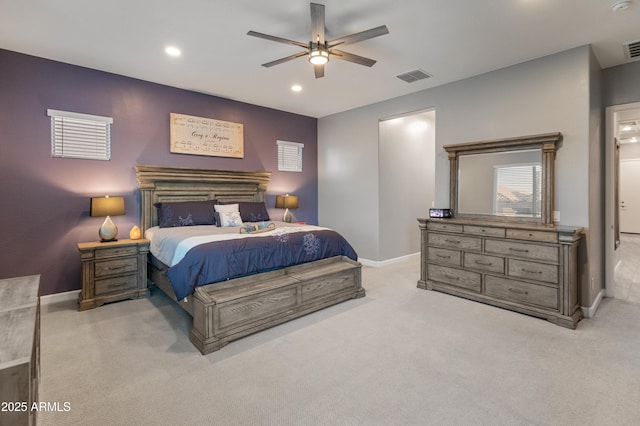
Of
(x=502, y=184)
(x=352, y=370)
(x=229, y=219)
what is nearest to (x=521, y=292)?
(x=502, y=184)

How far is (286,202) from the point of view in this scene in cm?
563

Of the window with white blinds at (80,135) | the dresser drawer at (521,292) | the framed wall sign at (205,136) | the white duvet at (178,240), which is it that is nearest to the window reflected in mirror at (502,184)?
the dresser drawer at (521,292)

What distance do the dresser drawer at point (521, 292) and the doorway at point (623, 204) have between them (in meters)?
1.46

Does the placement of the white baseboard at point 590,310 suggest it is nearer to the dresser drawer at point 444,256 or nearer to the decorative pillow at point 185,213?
the dresser drawer at point 444,256

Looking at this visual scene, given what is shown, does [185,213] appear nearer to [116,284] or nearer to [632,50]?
[116,284]

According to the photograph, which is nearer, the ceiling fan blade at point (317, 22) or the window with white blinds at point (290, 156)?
the ceiling fan blade at point (317, 22)

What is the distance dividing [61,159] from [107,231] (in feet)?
3.40

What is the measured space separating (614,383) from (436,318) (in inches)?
54.5

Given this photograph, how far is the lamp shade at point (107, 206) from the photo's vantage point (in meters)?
3.67

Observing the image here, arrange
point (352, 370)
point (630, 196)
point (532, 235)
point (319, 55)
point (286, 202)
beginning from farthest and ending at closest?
point (630, 196)
point (286, 202)
point (532, 235)
point (319, 55)
point (352, 370)

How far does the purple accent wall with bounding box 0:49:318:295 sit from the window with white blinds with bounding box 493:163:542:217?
11.9ft

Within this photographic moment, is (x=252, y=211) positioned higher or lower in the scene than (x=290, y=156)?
lower

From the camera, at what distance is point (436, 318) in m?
3.26

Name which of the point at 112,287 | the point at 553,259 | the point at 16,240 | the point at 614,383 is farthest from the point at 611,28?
the point at 16,240
